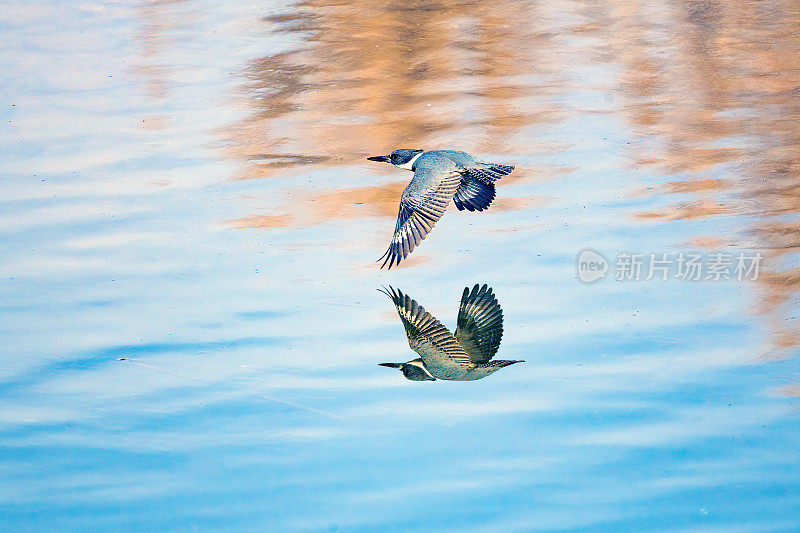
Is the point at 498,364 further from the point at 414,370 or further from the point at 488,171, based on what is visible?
the point at 488,171

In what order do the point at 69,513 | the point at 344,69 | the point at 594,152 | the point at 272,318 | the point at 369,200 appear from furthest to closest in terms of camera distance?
the point at 344,69, the point at 594,152, the point at 369,200, the point at 272,318, the point at 69,513

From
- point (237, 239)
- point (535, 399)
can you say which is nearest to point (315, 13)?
point (237, 239)

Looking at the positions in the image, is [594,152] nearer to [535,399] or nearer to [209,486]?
[535,399]

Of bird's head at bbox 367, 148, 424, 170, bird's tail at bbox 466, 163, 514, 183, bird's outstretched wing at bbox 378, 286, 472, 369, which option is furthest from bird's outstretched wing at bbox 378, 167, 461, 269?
bird's head at bbox 367, 148, 424, 170

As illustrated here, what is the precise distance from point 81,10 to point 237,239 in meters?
8.02

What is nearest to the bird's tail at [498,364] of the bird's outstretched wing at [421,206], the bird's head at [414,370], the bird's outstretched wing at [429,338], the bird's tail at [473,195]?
the bird's outstretched wing at [429,338]

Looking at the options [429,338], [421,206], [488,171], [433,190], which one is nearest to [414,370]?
[429,338]

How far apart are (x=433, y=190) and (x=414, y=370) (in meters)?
1.19

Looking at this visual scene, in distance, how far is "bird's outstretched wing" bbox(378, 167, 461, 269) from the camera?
17.7ft

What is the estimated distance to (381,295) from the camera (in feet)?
18.4

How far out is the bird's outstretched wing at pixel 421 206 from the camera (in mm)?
5387

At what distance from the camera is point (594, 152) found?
7547 mm

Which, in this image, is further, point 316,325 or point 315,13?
point 315,13

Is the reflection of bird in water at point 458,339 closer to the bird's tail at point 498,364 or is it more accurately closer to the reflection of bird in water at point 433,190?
the bird's tail at point 498,364
